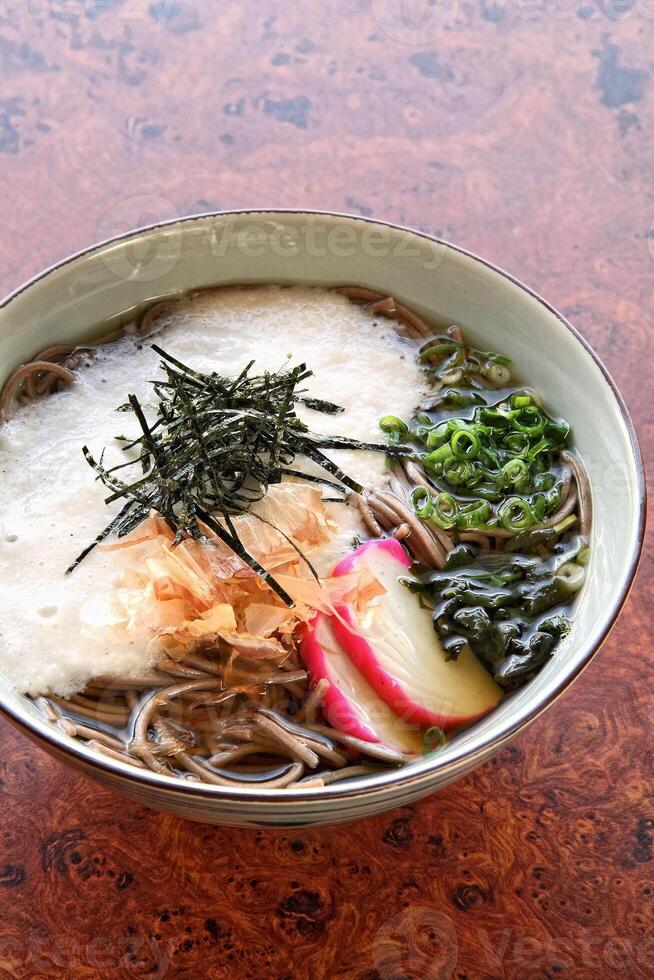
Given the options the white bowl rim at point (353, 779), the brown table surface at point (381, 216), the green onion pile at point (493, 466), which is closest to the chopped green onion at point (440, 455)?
the green onion pile at point (493, 466)

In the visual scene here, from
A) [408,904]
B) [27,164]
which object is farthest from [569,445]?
[27,164]

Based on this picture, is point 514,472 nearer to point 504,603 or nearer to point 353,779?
point 504,603

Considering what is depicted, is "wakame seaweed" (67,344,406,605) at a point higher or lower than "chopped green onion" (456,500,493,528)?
lower

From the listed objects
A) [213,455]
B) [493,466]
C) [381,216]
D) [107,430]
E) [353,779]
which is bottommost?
[353,779]

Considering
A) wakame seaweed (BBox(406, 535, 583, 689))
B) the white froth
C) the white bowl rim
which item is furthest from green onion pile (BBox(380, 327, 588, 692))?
the white bowl rim

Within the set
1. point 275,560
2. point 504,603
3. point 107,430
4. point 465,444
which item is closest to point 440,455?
point 465,444

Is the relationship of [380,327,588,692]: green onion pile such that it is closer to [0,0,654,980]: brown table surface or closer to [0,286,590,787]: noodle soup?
[0,286,590,787]: noodle soup
